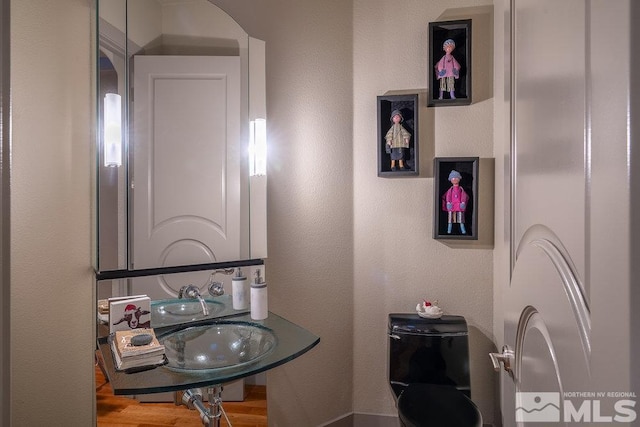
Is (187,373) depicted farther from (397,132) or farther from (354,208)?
(397,132)

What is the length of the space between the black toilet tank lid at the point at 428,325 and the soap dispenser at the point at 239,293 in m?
0.76

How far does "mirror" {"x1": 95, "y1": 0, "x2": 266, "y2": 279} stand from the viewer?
150 centimetres

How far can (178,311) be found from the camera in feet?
5.46

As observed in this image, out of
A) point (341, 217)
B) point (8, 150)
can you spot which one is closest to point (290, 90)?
point (341, 217)

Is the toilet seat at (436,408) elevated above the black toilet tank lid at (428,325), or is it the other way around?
the black toilet tank lid at (428,325)

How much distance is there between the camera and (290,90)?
2.06 metres

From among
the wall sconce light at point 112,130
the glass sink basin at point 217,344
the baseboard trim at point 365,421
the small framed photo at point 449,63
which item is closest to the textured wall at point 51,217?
the wall sconce light at point 112,130

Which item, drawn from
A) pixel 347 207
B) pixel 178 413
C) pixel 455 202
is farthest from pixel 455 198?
pixel 178 413

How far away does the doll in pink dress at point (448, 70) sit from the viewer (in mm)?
2074

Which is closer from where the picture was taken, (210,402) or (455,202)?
(210,402)

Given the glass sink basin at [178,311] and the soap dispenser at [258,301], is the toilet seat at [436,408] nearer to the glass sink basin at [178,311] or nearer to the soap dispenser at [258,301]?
the soap dispenser at [258,301]

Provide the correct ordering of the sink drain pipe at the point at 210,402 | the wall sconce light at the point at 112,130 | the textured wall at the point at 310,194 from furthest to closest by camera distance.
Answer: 1. the textured wall at the point at 310,194
2. the wall sconce light at the point at 112,130
3. the sink drain pipe at the point at 210,402

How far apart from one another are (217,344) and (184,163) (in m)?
0.76

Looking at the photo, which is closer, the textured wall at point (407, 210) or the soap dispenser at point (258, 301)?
the soap dispenser at point (258, 301)
